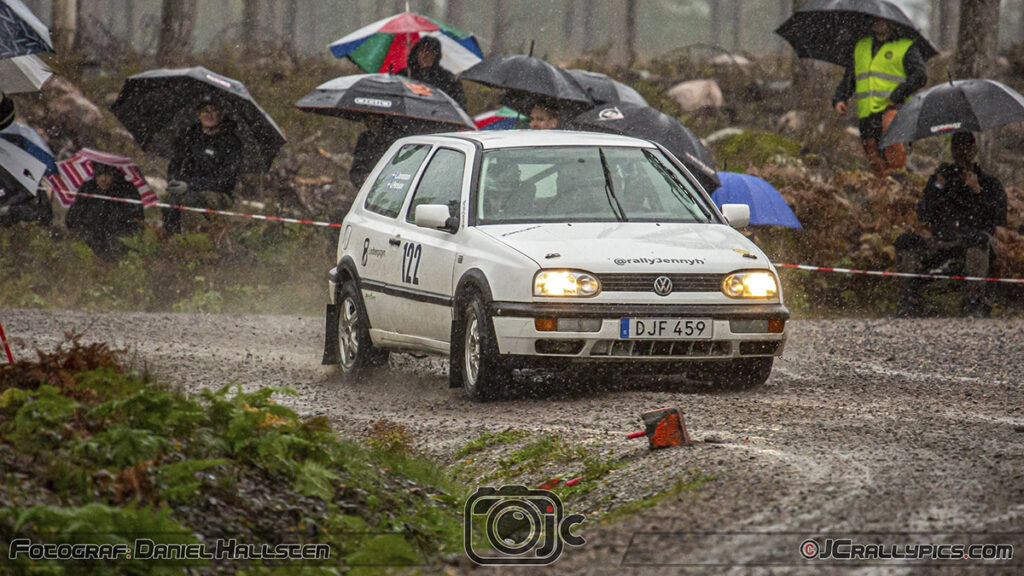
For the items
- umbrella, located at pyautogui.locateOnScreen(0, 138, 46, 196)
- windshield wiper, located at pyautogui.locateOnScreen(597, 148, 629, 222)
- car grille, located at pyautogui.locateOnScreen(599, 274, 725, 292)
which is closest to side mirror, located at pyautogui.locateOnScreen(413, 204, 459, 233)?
windshield wiper, located at pyautogui.locateOnScreen(597, 148, 629, 222)

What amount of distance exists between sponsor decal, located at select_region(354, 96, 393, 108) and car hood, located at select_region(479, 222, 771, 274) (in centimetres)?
604

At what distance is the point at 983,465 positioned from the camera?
6281mm

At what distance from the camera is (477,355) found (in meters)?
9.62

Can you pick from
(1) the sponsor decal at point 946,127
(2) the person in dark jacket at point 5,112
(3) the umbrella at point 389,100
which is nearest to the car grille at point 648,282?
(2) the person in dark jacket at point 5,112

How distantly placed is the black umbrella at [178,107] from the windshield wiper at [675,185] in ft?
24.9

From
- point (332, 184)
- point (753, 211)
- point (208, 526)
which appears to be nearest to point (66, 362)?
point (208, 526)

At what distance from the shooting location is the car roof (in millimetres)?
10664

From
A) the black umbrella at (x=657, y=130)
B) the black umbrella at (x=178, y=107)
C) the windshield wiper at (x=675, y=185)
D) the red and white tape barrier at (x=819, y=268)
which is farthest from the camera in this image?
the black umbrella at (x=178, y=107)

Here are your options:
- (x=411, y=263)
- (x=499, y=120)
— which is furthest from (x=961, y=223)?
(x=411, y=263)

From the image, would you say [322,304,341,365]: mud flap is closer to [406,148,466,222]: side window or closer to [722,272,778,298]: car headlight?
[406,148,466,222]: side window

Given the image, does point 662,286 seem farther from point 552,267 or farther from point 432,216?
point 432,216

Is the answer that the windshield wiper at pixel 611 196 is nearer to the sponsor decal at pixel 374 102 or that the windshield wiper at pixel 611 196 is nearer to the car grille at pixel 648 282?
the car grille at pixel 648 282

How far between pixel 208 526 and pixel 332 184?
51.2ft

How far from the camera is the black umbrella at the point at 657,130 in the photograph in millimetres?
13938
